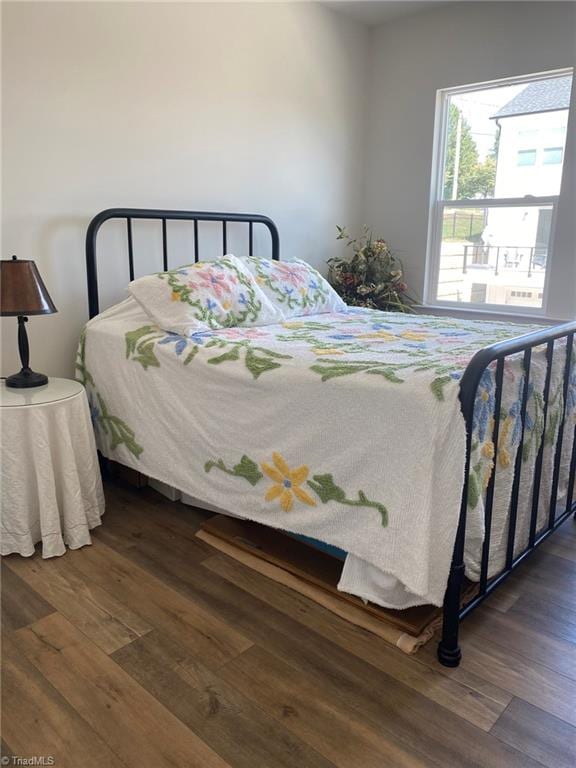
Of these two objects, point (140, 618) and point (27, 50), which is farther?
point (27, 50)

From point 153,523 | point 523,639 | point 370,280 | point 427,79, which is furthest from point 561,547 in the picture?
point 427,79

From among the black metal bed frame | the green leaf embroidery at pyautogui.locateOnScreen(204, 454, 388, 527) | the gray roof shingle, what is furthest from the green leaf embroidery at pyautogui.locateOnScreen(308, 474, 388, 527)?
the gray roof shingle

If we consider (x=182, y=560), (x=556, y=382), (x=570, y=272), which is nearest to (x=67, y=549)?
(x=182, y=560)

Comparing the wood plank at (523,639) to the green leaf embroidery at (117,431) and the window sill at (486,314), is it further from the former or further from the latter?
the window sill at (486,314)

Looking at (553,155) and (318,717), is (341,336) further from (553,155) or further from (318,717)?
(553,155)

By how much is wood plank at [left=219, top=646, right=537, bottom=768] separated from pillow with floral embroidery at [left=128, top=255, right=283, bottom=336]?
1165 mm

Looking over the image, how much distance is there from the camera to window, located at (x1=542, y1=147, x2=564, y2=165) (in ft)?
9.93

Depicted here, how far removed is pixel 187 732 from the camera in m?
1.21

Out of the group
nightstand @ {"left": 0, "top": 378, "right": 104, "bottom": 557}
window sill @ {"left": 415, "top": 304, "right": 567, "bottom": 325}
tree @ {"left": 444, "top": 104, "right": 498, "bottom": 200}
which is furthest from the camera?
tree @ {"left": 444, "top": 104, "right": 498, "bottom": 200}

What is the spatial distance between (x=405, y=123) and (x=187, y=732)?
3.45 metres

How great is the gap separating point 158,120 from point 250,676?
2.30 meters

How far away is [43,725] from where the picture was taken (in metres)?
1.23

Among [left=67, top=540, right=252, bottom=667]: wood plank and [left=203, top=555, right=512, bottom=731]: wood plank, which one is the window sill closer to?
[left=203, top=555, right=512, bottom=731]: wood plank

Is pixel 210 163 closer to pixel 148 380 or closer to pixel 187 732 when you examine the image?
pixel 148 380
